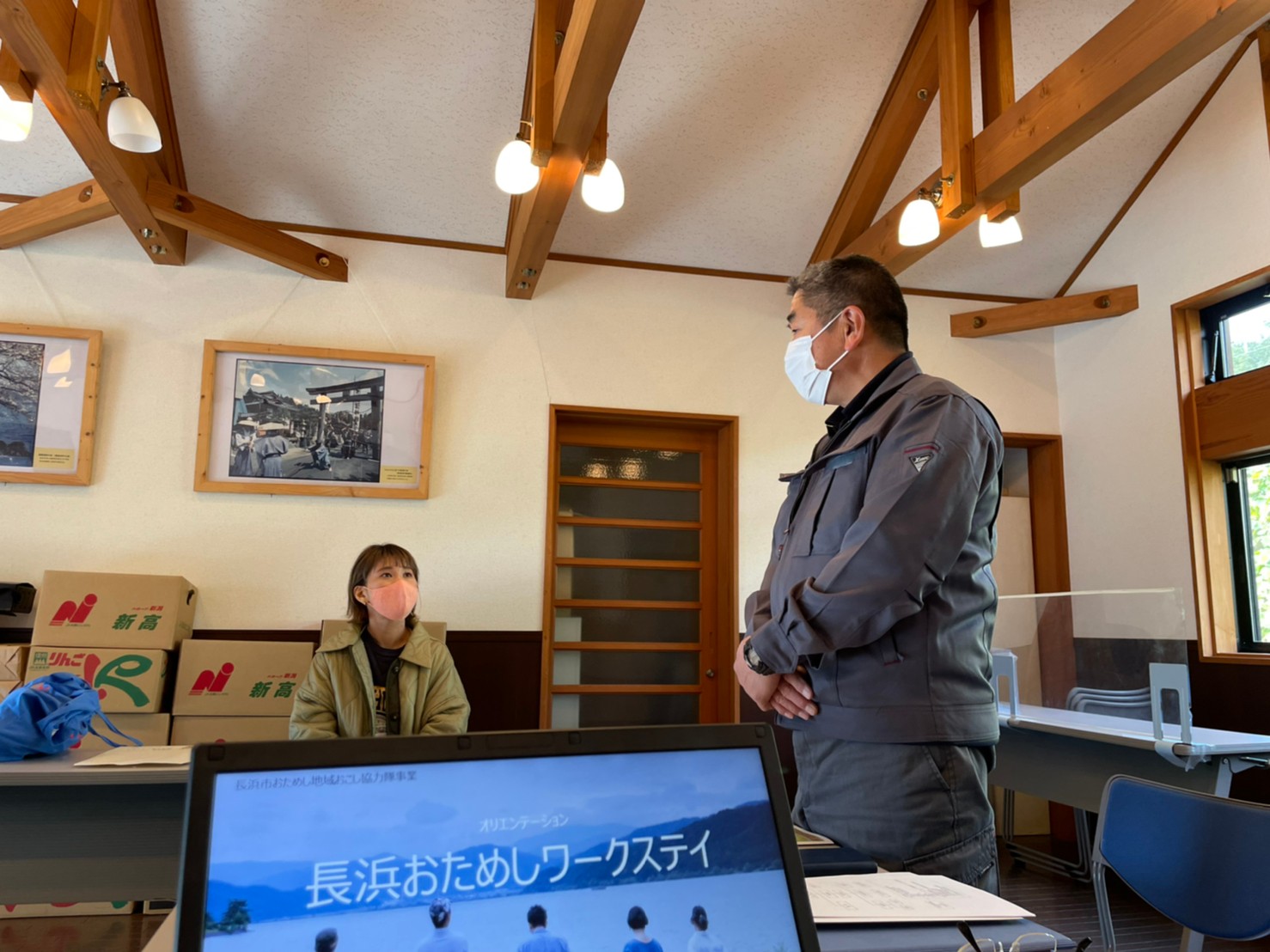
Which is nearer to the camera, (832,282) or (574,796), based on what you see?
(574,796)

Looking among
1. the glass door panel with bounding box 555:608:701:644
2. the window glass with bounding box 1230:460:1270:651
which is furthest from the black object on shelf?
the window glass with bounding box 1230:460:1270:651

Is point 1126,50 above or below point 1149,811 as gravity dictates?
above

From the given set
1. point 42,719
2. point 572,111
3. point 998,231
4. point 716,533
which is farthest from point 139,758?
point 998,231

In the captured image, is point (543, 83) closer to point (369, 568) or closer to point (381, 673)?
point (369, 568)

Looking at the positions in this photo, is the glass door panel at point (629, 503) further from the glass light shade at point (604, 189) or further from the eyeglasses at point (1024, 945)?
the eyeglasses at point (1024, 945)

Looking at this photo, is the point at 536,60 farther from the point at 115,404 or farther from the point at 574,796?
the point at 574,796

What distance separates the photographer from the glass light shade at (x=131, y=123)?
2748mm

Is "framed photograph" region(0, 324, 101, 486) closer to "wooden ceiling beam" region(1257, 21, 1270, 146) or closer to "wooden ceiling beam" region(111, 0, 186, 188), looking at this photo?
"wooden ceiling beam" region(111, 0, 186, 188)

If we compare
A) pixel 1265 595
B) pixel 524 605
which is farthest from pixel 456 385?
pixel 1265 595

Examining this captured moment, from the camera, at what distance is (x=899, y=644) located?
1.34 meters

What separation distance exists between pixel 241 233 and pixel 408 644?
2.13m

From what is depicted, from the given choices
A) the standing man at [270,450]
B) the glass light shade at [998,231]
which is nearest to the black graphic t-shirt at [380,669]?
the standing man at [270,450]

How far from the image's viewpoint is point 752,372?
4758 mm

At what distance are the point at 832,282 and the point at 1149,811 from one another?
127cm
